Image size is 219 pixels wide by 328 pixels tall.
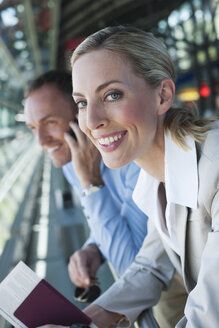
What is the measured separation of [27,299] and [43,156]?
32.3 ft

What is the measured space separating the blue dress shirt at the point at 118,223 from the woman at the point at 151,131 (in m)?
0.39

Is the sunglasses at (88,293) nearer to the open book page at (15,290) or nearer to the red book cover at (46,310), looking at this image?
the red book cover at (46,310)

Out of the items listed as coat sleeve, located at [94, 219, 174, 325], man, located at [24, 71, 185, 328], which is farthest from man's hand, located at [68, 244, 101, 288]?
coat sleeve, located at [94, 219, 174, 325]

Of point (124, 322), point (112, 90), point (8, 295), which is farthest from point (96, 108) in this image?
point (124, 322)

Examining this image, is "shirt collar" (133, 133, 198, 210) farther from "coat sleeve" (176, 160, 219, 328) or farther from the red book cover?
the red book cover

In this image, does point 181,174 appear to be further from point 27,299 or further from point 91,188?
point 91,188

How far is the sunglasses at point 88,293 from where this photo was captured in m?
1.48

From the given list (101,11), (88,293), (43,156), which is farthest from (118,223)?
(101,11)

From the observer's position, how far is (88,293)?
5.01 ft

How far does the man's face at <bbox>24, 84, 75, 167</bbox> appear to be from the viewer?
Result: 2.01 metres

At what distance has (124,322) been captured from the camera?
123 cm

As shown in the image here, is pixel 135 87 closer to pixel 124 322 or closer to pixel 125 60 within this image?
pixel 125 60

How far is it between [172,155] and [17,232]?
171 centimetres

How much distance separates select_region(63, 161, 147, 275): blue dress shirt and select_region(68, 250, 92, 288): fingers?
110 mm
